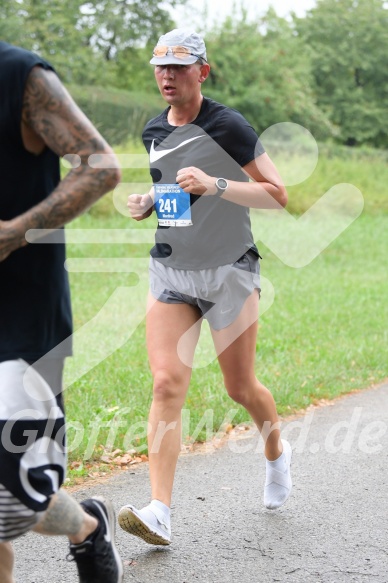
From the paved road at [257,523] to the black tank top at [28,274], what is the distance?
1.44m

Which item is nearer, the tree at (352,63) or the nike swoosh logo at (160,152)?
the nike swoosh logo at (160,152)

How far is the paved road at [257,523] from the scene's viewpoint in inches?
157

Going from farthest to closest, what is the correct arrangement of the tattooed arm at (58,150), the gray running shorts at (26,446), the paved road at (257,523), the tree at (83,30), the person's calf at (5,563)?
the tree at (83,30) → the paved road at (257,523) → the person's calf at (5,563) → the gray running shorts at (26,446) → the tattooed arm at (58,150)

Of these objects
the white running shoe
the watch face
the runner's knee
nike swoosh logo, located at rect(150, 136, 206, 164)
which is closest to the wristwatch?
the watch face

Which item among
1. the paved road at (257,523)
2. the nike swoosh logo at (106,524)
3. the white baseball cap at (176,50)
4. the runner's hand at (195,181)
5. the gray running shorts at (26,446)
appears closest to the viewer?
the gray running shorts at (26,446)

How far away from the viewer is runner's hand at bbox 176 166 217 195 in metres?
4.15

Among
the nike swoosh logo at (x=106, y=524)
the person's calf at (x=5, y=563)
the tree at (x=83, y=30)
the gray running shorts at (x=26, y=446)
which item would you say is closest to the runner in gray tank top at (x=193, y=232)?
the nike swoosh logo at (x=106, y=524)

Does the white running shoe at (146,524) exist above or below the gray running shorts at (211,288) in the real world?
below

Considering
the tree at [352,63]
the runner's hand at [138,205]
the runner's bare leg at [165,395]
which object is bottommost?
the tree at [352,63]

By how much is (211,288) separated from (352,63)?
55742 millimetres

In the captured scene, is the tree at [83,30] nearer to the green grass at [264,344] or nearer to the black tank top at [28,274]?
the green grass at [264,344]

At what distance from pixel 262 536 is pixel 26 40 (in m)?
26.7

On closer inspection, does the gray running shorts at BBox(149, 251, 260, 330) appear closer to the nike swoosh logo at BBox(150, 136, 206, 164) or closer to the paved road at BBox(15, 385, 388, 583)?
the nike swoosh logo at BBox(150, 136, 206, 164)

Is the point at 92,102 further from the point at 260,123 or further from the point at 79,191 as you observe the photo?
the point at 79,191
